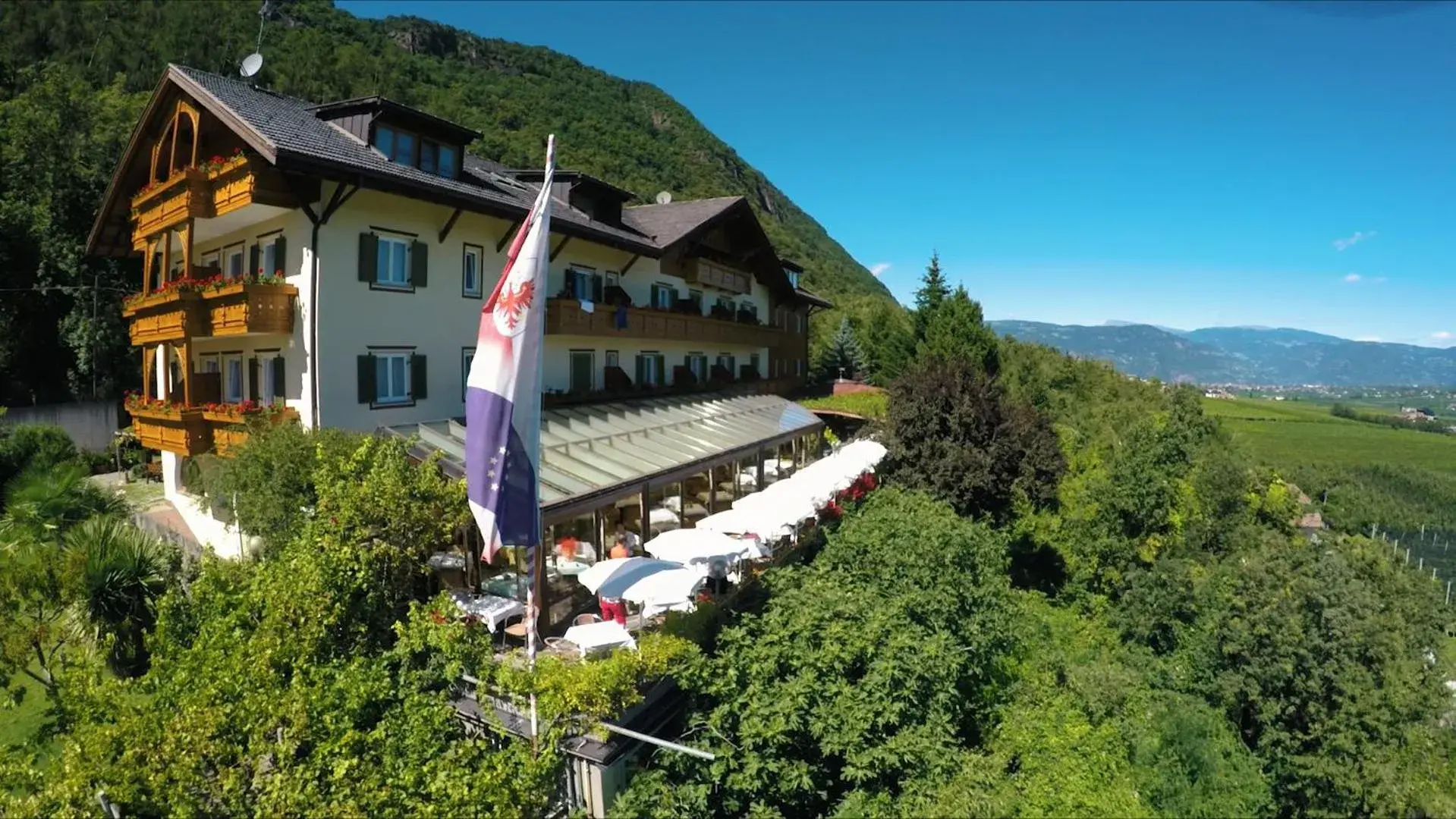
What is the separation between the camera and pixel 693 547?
1328 centimetres

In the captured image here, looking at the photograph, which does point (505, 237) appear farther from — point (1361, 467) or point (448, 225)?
point (1361, 467)

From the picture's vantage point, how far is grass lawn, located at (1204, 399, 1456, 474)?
59.5m

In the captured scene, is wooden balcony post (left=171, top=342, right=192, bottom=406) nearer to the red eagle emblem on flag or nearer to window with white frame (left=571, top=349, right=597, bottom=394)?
window with white frame (left=571, top=349, right=597, bottom=394)

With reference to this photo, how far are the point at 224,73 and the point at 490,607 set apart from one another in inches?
2118

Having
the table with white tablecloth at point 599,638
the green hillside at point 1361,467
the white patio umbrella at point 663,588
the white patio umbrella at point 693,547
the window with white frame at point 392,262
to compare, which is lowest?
the green hillside at point 1361,467

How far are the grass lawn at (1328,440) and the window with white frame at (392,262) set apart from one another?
52.4 meters

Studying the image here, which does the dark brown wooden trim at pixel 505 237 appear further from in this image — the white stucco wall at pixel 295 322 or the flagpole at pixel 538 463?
the flagpole at pixel 538 463

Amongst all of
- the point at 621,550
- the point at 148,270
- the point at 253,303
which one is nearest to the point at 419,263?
the point at 253,303

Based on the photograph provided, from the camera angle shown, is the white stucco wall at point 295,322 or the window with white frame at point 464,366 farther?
the window with white frame at point 464,366

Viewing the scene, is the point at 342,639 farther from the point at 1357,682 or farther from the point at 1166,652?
the point at 1166,652

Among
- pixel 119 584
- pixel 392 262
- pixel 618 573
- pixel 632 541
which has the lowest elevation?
pixel 632 541

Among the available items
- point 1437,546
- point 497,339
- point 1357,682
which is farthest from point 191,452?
point 1437,546

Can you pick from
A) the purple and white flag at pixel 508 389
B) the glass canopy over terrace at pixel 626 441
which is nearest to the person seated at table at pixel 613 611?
the glass canopy over terrace at pixel 626 441

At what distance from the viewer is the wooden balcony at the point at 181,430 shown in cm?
1684
